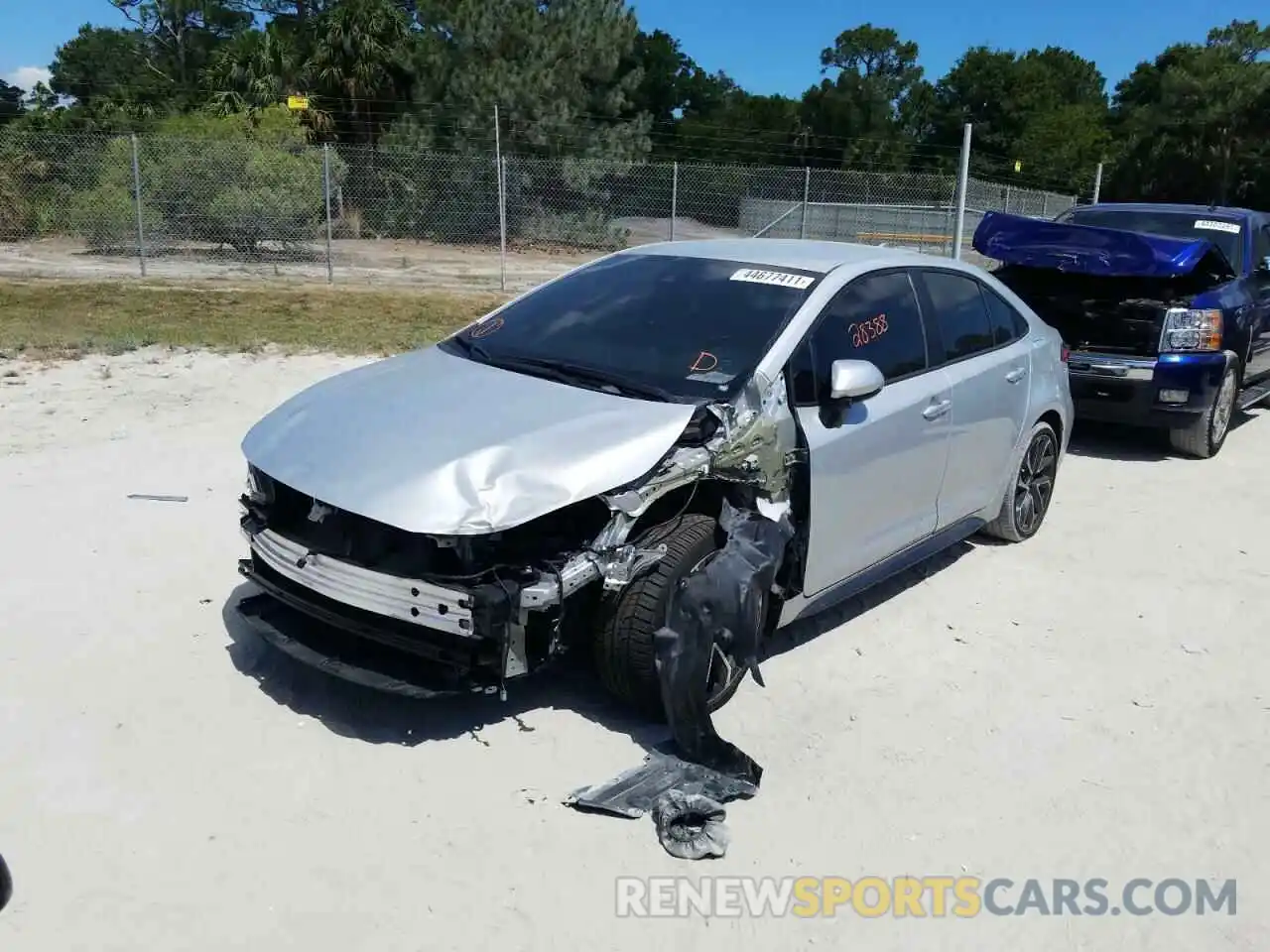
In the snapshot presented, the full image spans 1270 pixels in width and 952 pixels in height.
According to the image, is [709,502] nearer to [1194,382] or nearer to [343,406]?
[343,406]

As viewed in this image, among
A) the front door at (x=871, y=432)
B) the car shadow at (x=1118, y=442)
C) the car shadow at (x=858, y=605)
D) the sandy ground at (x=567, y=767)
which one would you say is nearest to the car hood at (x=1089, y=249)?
the car shadow at (x=1118, y=442)

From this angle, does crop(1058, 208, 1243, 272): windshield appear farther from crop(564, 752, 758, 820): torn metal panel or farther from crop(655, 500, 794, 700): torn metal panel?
crop(564, 752, 758, 820): torn metal panel

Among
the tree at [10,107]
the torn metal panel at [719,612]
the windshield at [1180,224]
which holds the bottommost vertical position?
the torn metal panel at [719,612]

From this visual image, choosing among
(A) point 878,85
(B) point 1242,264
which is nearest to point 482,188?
(B) point 1242,264

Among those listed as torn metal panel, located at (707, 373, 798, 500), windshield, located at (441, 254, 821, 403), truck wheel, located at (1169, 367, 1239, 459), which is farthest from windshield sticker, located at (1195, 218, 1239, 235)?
torn metal panel, located at (707, 373, 798, 500)

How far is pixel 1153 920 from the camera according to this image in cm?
311

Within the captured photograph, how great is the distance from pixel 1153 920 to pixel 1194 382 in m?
5.71

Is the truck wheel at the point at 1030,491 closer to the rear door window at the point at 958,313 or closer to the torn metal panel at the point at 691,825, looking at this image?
the rear door window at the point at 958,313

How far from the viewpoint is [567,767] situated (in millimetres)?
3672

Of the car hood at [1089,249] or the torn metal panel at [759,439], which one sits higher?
the car hood at [1089,249]

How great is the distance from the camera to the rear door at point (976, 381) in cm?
504

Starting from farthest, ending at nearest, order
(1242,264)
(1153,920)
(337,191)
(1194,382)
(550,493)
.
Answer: (337,191), (1242,264), (1194,382), (550,493), (1153,920)

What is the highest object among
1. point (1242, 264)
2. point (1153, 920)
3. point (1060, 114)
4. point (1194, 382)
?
point (1060, 114)

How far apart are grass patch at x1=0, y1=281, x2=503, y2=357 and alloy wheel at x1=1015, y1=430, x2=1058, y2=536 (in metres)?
6.71
